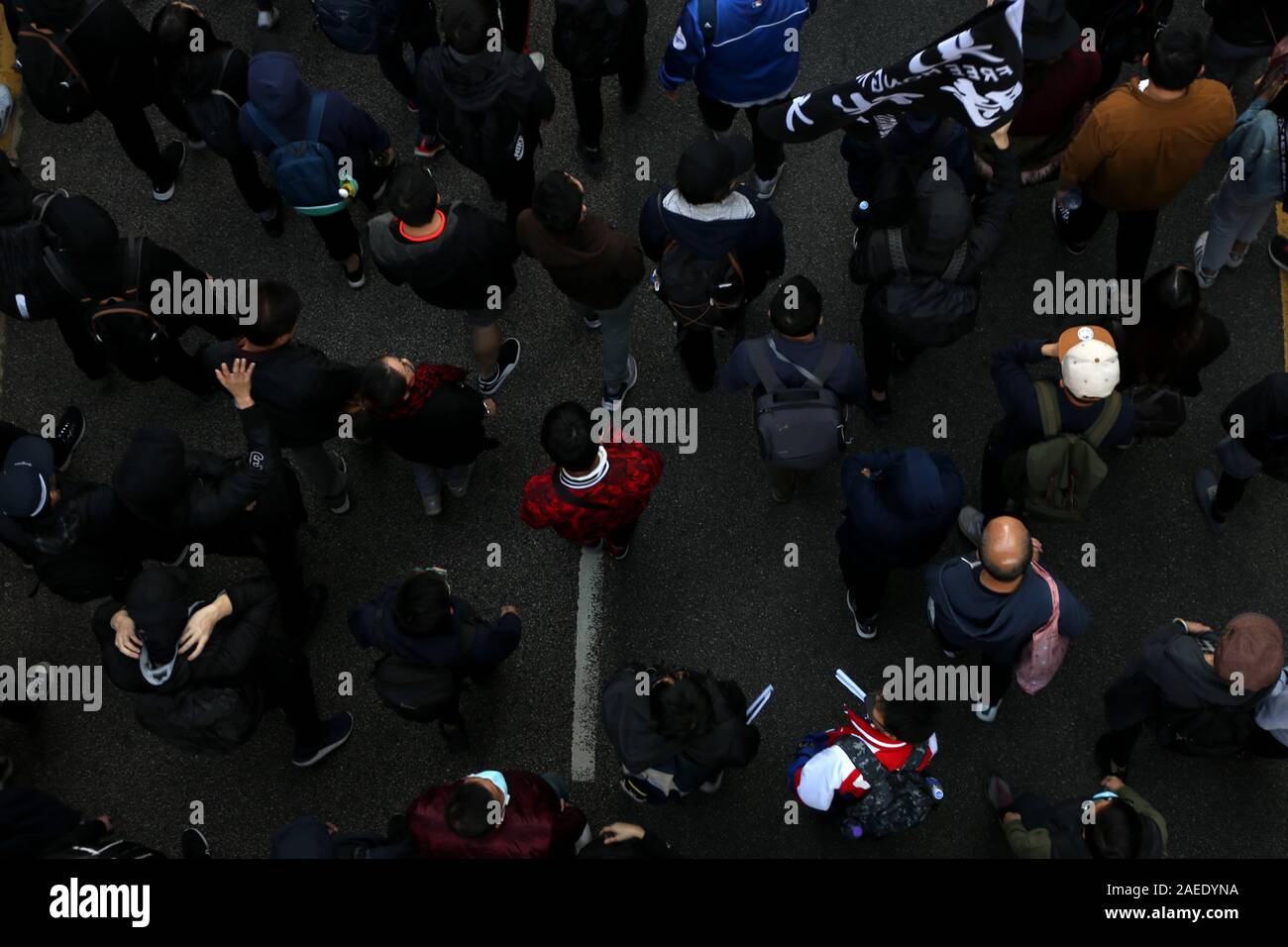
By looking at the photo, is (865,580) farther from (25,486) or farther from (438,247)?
(25,486)

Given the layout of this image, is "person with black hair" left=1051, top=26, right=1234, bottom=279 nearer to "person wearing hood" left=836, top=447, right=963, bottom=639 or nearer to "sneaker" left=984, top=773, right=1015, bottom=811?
"person wearing hood" left=836, top=447, right=963, bottom=639

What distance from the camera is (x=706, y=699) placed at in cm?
536

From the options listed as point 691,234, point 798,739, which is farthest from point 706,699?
point 691,234

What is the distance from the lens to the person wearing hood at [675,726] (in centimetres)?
530

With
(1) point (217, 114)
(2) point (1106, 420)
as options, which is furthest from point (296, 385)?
(2) point (1106, 420)

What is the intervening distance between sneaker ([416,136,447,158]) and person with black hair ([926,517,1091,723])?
5.05m

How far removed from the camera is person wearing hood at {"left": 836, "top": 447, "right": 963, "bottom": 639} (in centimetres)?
577

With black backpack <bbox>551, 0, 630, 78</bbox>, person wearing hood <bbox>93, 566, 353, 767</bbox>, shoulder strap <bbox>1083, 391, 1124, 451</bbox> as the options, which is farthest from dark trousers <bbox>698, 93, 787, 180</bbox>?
person wearing hood <bbox>93, 566, 353, 767</bbox>

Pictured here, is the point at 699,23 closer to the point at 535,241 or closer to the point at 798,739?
the point at 535,241

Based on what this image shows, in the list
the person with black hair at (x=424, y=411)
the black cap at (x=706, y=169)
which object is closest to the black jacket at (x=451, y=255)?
the person with black hair at (x=424, y=411)

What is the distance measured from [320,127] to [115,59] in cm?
155

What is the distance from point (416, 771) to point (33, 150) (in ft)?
19.3

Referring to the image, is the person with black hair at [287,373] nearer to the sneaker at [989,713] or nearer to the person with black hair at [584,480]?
the person with black hair at [584,480]

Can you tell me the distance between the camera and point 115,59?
746 cm
